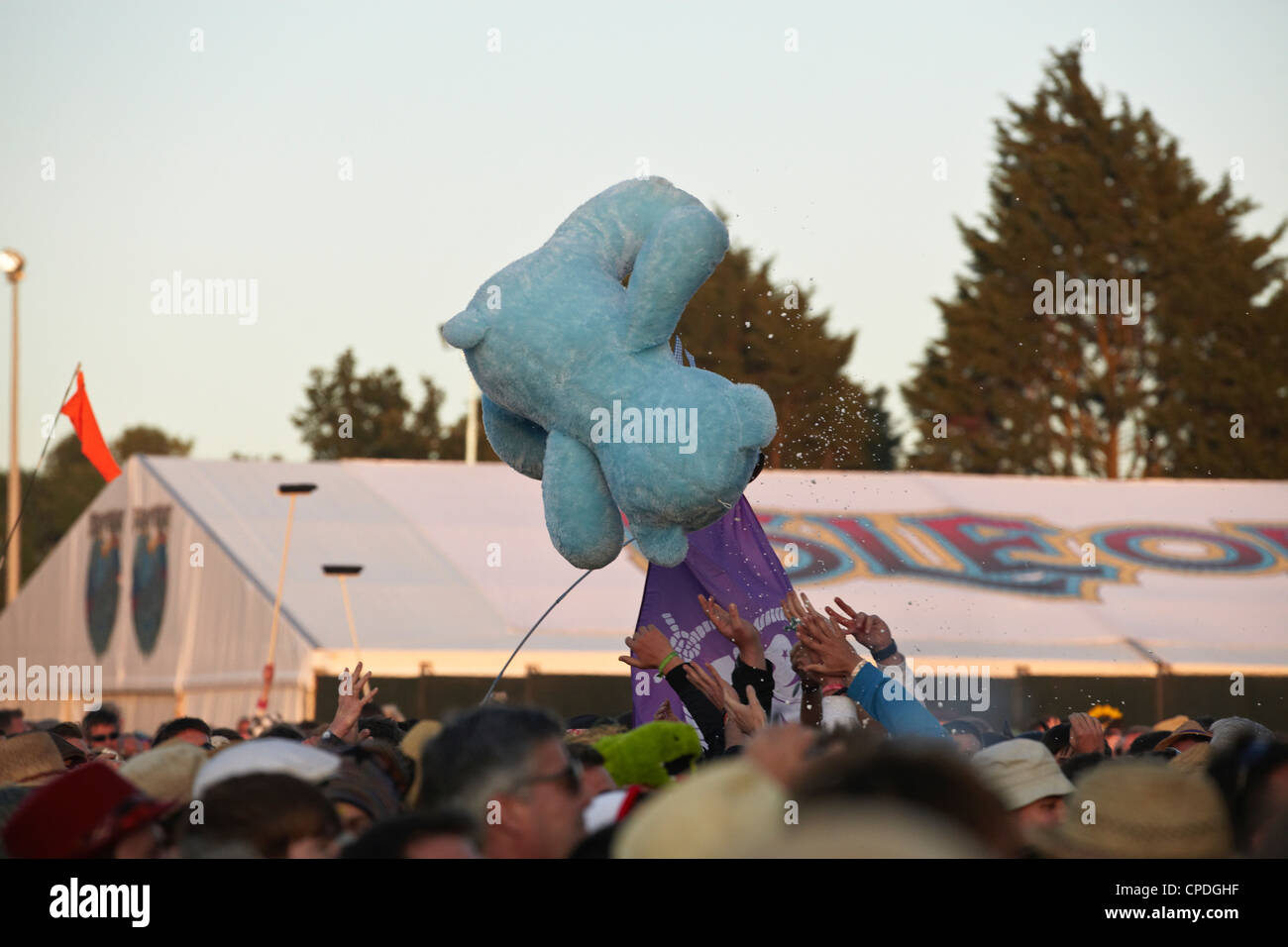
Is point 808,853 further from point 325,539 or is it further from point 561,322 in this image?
point 325,539

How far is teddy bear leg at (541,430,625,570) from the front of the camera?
575 cm

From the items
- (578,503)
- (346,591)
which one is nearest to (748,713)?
(578,503)

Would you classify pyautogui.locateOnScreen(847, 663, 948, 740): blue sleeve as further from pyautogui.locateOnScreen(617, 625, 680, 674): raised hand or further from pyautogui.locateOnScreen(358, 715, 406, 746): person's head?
pyautogui.locateOnScreen(358, 715, 406, 746): person's head

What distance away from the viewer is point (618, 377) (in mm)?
5562

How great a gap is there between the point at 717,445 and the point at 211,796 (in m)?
2.36

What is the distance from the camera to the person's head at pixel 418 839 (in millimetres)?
3080

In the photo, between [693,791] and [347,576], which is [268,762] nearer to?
[693,791]

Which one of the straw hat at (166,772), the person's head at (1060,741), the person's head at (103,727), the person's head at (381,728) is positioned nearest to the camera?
the straw hat at (166,772)

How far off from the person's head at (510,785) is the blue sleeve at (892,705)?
4.43 feet

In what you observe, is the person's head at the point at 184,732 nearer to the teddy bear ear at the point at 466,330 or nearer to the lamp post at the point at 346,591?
the teddy bear ear at the point at 466,330

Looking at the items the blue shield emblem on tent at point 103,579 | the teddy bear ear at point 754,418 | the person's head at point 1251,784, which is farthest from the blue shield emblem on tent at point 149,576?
the person's head at point 1251,784

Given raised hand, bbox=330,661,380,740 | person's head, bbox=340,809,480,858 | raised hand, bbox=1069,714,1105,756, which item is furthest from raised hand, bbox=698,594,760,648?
person's head, bbox=340,809,480,858

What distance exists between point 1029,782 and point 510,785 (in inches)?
64.3
